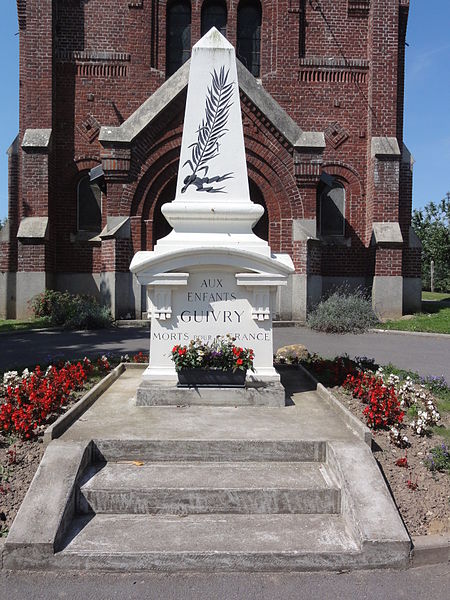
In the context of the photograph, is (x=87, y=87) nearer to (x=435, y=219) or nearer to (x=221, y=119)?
(x=221, y=119)

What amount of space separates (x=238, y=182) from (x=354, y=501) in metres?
4.20

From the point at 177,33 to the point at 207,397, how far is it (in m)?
15.7

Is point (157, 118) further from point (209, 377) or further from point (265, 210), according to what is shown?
point (209, 377)

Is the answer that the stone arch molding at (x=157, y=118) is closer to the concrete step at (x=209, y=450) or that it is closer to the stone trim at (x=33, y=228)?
the stone trim at (x=33, y=228)

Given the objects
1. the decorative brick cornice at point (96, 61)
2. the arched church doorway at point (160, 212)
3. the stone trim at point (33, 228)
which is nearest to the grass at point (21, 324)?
the stone trim at point (33, 228)

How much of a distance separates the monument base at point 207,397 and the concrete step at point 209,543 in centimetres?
200

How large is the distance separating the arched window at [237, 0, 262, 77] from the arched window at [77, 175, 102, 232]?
6710mm

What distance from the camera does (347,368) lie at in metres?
7.49

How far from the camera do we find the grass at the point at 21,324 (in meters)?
14.0

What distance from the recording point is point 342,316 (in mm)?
14258

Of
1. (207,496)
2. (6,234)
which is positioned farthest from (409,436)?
(6,234)

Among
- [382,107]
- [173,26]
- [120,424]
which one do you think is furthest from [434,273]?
[120,424]

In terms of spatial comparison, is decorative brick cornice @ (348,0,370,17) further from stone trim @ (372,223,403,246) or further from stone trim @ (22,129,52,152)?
stone trim @ (22,129,52,152)

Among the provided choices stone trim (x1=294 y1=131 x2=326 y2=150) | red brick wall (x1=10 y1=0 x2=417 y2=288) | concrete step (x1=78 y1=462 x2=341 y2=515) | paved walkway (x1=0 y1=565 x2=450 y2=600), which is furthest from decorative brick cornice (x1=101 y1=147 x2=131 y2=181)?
paved walkway (x1=0 y1=565 x2=450 y2=600)
